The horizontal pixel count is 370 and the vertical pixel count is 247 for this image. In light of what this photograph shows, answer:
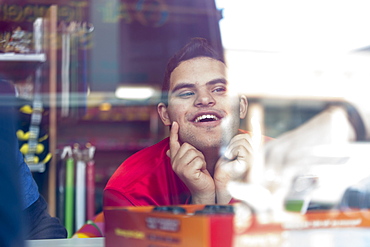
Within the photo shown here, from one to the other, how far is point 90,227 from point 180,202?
84 cm

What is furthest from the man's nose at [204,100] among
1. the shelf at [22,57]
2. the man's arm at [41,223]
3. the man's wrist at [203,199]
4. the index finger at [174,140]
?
the shelf at [22,57]

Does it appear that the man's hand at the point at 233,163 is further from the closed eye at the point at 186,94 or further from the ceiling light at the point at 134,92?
the ceiling light at the point at 134,92

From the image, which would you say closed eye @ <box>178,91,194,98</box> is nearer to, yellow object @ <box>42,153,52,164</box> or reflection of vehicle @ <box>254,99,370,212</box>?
reflection of vehicle @ <box>254,99,370,212</box>

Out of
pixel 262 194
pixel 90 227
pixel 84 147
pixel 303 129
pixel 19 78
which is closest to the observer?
pixel 262 194

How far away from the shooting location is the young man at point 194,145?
186cm

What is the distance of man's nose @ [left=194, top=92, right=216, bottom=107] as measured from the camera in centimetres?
192

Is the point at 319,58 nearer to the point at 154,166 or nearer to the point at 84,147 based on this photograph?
the point at 154,166

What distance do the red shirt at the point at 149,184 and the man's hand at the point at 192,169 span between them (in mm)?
21

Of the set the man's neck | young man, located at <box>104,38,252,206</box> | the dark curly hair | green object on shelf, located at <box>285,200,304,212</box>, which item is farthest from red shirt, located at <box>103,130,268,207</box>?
green object on shelf, located at <box>285,200,304,212</box>

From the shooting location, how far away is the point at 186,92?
1969 mm

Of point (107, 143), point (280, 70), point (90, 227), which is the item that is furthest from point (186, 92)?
point (107, 143)

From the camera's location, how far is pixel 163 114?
83.1 inches

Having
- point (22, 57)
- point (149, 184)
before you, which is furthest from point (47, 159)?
point (149, 184)

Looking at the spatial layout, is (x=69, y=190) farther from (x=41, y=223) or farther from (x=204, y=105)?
(x=204, y=105)
